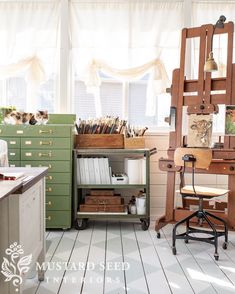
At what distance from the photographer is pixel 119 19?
466 cm

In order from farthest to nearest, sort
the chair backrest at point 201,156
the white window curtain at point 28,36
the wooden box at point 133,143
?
1. the white window curtain at point 28,36
2. the wooden box at point 133,143
3. the chair backrest at point 201,156

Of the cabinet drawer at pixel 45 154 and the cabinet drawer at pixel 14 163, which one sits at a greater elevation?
the cabinet drawer at pixel 45 154

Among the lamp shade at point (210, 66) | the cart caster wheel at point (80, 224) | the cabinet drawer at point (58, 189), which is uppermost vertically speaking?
the lamp shade at point (210, 66)

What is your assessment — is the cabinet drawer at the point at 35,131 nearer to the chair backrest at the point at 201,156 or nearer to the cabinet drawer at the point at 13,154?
the cabinet drawer at the point at 13,154

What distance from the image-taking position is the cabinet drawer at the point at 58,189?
410cm

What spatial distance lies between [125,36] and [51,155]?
6.20 ft

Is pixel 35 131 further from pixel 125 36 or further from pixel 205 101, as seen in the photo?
pixel 205 101

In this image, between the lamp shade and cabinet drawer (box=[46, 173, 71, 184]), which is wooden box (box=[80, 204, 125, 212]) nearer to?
cabinet drawer (box=[46, 173, 71, 184])

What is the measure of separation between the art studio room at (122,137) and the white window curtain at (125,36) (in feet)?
0.04

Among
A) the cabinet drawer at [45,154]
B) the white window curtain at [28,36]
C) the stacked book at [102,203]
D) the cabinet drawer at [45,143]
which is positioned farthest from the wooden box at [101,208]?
the white window curtain at [28,36]

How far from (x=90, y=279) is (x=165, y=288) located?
1.97 ft

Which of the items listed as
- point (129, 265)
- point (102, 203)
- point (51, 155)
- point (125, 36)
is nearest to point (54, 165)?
point (51, 155)

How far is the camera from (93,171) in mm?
4285

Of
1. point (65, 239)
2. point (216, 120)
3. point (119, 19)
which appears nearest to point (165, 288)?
point (65, 239)
